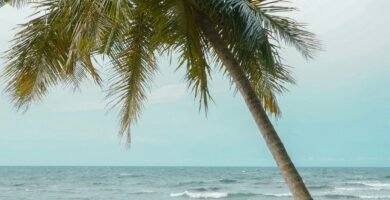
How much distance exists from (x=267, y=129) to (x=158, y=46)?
2.08 m

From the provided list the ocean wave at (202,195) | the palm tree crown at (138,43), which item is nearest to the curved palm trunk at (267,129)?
the palm tree crown at (138,43)

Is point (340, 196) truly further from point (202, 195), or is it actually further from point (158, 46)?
point (158, 46)

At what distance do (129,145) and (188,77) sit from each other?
1487 mm

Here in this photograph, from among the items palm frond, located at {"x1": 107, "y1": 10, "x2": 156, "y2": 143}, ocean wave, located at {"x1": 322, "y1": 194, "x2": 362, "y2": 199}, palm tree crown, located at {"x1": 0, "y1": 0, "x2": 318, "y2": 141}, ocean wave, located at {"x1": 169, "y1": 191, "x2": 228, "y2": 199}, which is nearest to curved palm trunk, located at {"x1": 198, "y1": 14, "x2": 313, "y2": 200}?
palm tree crown, located at {"x1": 0, "y1": 0, "x2": 318, "y2": 141}

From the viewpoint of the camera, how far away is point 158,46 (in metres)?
7.17

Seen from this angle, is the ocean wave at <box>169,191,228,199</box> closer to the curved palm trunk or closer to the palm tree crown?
the palm tree crown

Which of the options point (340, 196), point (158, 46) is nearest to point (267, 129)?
point (158, 46)

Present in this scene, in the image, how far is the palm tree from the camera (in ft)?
18.7

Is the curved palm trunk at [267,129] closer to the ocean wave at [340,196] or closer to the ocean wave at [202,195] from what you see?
the ocean wave at [340,196]

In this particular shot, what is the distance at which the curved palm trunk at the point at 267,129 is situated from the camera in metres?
5.51

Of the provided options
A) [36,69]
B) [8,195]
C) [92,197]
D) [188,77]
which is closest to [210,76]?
[188,77]

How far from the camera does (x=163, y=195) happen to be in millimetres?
31781

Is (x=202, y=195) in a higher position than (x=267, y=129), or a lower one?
lower

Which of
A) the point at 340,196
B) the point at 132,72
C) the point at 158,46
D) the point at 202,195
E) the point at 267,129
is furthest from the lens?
the point at 202,195
